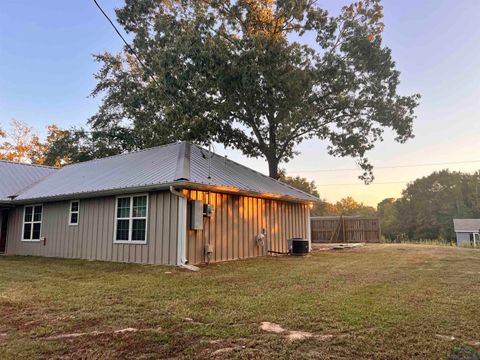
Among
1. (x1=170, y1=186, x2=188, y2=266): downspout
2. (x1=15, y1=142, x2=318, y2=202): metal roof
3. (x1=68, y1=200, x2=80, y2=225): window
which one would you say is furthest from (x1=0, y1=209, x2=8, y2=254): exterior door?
(x1=170, y1=186, x2=188, y2=266): downspout

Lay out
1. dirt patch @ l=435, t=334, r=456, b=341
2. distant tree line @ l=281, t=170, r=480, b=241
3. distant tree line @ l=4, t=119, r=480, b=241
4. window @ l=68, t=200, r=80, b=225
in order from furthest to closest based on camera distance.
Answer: distant tree line @ l=281, t=170, r=480, b=241
distant tree line @ l=4, t=119, r=480, b=241
window @ l=68, t=200, r=80, b=225
dirt patch @ l=435, t=334, r=456, b=341

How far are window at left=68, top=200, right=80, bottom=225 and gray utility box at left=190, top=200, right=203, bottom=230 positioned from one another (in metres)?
4.94

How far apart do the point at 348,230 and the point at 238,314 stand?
56.4 feet

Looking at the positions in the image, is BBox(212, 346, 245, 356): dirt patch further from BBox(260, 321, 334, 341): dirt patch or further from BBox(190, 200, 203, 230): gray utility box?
BBox(190, 200, 203, 230): gray utility box

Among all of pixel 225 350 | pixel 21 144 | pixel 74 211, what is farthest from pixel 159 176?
pixel 21 144

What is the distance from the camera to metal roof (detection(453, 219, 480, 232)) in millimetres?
35372

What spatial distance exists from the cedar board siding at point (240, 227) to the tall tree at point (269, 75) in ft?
15.3

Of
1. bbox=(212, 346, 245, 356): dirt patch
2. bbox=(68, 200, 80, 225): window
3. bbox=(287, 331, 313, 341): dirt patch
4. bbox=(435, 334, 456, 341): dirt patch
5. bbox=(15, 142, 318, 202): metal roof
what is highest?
bbox=(15, 142, 318, 202): metal roof

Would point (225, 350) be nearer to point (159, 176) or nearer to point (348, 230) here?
point (159, 176)

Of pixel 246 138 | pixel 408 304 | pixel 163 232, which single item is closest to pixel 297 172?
pixel 246 138

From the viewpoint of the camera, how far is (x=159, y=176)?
9594 millimetres

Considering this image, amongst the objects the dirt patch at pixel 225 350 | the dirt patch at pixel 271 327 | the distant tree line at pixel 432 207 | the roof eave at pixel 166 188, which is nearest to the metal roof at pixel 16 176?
the roof eave at pixel 166 188

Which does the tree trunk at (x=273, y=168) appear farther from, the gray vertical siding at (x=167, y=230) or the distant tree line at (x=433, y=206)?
the distant tree line at (x=433, y=206)

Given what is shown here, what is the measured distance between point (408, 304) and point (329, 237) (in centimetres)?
1638
